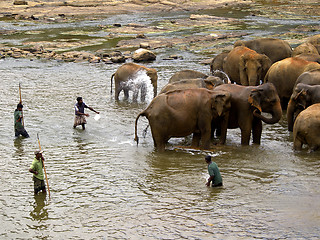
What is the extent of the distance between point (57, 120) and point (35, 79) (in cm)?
730

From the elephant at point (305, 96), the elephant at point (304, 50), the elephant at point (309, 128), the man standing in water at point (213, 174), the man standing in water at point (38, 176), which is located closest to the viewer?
the man standing in water at point (213, 174)

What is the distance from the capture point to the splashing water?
63.4 ft

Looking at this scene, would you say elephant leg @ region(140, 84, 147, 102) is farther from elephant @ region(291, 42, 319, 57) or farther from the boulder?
the boulder

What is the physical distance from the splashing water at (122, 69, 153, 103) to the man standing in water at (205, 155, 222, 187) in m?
9.02

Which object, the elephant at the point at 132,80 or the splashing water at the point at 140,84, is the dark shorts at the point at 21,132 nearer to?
the elephant at the point at 132,80

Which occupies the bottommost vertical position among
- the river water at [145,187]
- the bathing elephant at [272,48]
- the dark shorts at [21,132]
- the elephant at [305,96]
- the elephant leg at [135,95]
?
the river water at [145,187]

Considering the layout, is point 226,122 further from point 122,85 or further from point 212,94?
point 122,85

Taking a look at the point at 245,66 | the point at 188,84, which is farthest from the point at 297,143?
the point at 245,66

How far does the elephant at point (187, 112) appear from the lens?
12.8 metres

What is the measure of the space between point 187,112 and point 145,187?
8.70ft

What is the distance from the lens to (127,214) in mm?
9438

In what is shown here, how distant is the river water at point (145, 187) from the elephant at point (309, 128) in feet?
0.95

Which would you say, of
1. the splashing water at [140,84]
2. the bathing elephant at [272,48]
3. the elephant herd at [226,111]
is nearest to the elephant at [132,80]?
the splashing water at [140,84]

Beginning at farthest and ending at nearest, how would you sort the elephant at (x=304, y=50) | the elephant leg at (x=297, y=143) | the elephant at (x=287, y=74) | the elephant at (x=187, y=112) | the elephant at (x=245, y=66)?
1. the elephant at (x=304, y=50)
2. the elephant at (x=245, y=66)
3. the elephant at (x=287, y=74)
4. the elephant at (x=187, y=112)
5. the elephant leg at (x=297, y=143)
